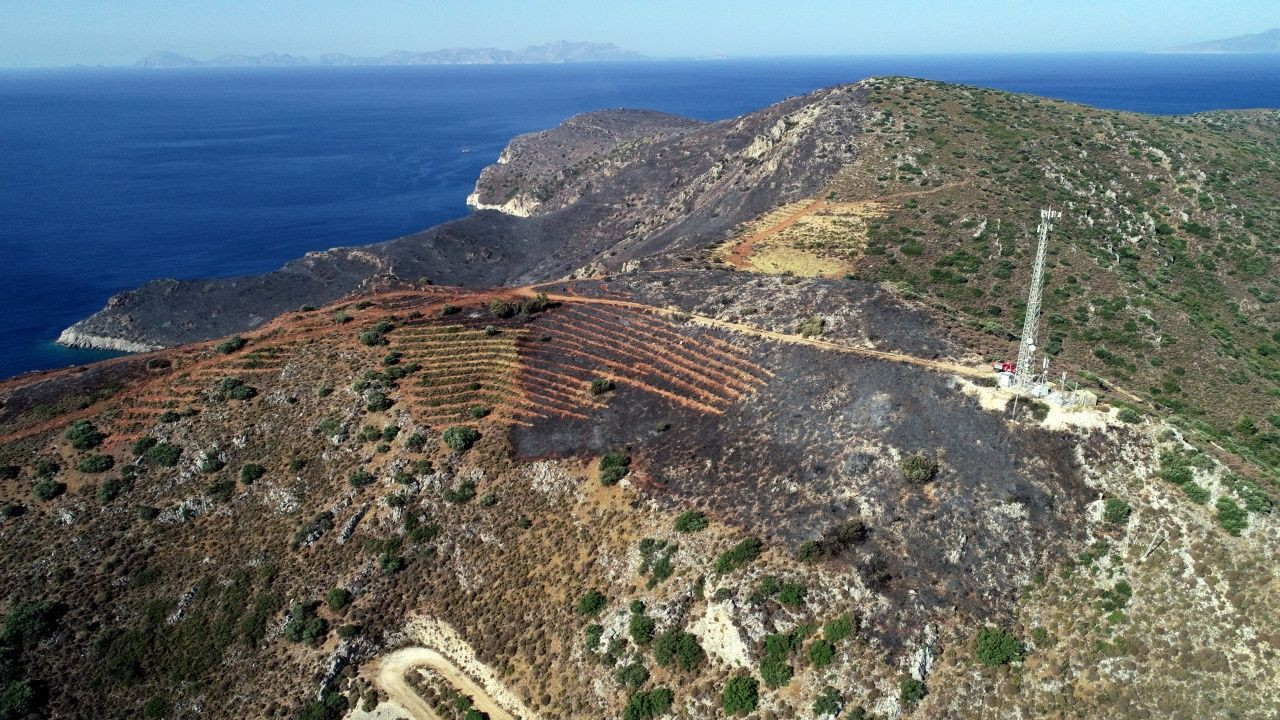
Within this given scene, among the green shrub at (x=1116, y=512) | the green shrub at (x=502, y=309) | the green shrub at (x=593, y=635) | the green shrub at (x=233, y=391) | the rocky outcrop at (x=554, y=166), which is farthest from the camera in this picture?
the rocky outcrop at (x=554, y=166)

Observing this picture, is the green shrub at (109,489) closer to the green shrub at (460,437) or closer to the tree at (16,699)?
the tree at (16,699)

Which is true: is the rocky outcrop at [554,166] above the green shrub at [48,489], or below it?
above

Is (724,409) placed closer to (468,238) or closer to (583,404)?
(583,404)

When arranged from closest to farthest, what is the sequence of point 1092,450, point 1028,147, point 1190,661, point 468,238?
point 1190,661 → point 1092,450 → point 1028,147 → point 468,238

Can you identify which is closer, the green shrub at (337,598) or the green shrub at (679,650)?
the green shrub at (679,650)

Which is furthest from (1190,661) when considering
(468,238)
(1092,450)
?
(468,238)

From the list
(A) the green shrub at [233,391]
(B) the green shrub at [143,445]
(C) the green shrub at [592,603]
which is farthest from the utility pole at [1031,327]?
(B) the green shrub at [143,445]

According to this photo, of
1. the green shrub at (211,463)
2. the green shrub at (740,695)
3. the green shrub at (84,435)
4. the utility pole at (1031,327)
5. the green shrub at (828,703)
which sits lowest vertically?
the green shrub at (740,695)
